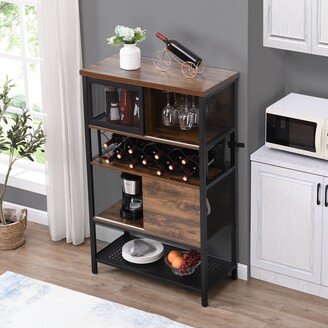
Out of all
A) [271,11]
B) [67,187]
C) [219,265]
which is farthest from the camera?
[67,187]

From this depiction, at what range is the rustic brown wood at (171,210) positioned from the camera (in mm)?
4918

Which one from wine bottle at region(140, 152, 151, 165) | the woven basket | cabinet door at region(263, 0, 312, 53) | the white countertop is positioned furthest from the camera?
the woven basket

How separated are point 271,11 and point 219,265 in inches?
59.8

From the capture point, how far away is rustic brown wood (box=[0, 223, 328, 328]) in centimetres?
491

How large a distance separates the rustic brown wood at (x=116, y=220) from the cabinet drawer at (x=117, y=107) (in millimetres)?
595

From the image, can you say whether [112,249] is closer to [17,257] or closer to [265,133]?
[17,257]

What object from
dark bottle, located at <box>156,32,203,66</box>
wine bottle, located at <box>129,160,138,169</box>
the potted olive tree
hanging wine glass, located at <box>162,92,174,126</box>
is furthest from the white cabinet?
the potted olive tree

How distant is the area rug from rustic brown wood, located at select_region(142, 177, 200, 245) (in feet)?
1.57

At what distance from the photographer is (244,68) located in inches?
192

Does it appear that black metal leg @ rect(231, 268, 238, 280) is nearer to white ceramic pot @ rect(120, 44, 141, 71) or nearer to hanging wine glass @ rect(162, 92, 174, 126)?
hanging wine glass @ rect(162, 92, 174, 126)

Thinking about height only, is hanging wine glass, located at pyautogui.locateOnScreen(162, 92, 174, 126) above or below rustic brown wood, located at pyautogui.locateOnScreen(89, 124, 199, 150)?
above

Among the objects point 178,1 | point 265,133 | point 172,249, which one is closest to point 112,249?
point 172,249

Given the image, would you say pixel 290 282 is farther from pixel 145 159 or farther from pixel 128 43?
pixel 128 43

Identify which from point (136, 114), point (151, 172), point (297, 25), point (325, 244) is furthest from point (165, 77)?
point (325, 244)
